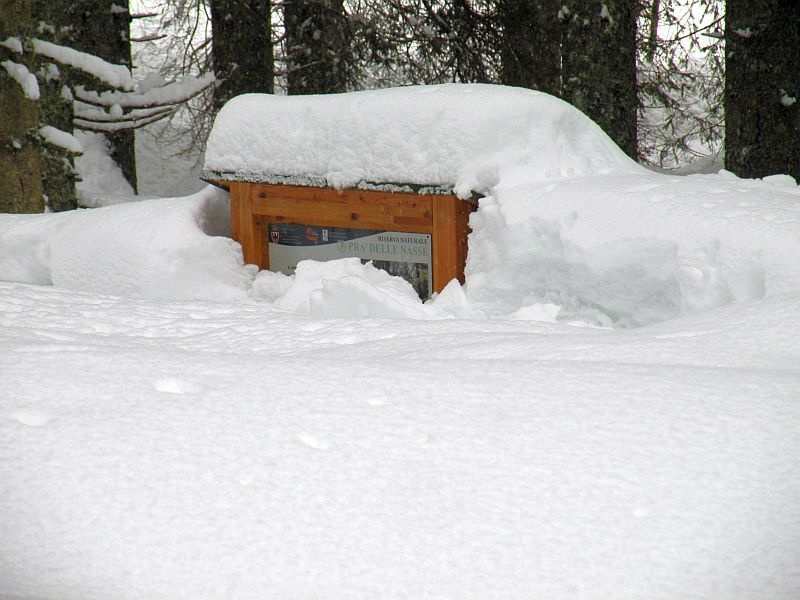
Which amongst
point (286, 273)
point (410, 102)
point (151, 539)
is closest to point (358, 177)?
point (410, 102)

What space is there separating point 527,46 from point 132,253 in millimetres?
6164

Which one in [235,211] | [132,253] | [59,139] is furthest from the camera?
[59,139]

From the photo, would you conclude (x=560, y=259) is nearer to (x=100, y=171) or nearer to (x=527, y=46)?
(x=527, y=46)

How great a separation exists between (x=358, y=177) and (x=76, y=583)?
391 cm

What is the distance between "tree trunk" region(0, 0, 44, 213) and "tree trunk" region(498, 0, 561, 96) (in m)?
5.37

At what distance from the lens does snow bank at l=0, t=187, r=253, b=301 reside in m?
5.28

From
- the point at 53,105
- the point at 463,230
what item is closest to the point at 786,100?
the point at 463,230

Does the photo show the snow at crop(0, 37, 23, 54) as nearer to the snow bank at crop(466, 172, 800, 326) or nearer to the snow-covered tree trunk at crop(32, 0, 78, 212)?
the snow-covered tree trunk at crop(32, 0, 78, 212)

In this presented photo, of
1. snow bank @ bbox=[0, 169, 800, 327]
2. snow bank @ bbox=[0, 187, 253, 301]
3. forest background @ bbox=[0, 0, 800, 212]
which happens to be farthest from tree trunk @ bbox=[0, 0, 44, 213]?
snow bank @ bbox=[0, 169, 800, 327]

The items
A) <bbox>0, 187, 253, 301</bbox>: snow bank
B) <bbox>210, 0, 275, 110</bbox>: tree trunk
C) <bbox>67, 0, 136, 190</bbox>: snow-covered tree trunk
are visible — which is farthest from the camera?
<bbox>67, 0, 136, 190</bbox>: snow-covered tree trunk

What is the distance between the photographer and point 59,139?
731 cm

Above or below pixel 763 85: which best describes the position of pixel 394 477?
below

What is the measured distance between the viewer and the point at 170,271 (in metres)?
5.24

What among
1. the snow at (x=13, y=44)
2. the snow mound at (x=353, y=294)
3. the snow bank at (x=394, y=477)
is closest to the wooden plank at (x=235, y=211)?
the snow mound at (x=353, y=294)
